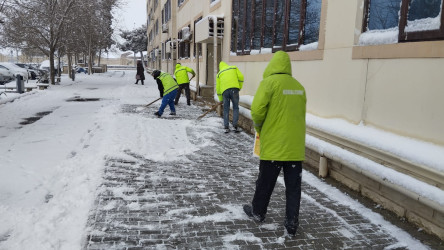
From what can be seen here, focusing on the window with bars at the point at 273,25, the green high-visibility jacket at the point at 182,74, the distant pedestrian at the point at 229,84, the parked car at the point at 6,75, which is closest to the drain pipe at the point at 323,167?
the window with bars at the point at 273,25

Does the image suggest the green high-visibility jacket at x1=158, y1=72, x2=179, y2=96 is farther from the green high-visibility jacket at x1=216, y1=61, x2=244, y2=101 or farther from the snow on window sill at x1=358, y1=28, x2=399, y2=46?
the snow on window sill at x1=358, y1=28, x2=399, y2=46

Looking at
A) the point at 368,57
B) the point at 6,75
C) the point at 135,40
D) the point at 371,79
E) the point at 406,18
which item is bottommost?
the point at 6,75

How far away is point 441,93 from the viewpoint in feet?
11.8

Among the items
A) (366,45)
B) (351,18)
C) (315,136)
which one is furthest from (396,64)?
(315,136)

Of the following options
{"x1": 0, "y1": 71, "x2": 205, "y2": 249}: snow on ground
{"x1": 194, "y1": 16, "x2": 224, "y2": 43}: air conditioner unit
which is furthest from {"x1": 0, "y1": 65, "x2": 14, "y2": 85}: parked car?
{"x1": 194, "y1": 16, "x2": 224, "y2": 43}: air conditioner unit

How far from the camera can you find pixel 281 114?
11.3ft

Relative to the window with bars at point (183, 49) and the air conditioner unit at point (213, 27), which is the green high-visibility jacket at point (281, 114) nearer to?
the air conditioner unit at point (213, 27)

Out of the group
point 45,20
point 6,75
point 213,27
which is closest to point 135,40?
point 6,75

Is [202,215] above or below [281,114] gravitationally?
below

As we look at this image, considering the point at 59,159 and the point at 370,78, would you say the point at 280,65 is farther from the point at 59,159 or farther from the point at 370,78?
the point at 59,159

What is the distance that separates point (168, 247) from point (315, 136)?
128 inches

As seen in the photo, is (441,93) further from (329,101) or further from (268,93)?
(329,101)

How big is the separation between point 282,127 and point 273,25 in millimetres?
4944

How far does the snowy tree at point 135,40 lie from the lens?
3008 inches
